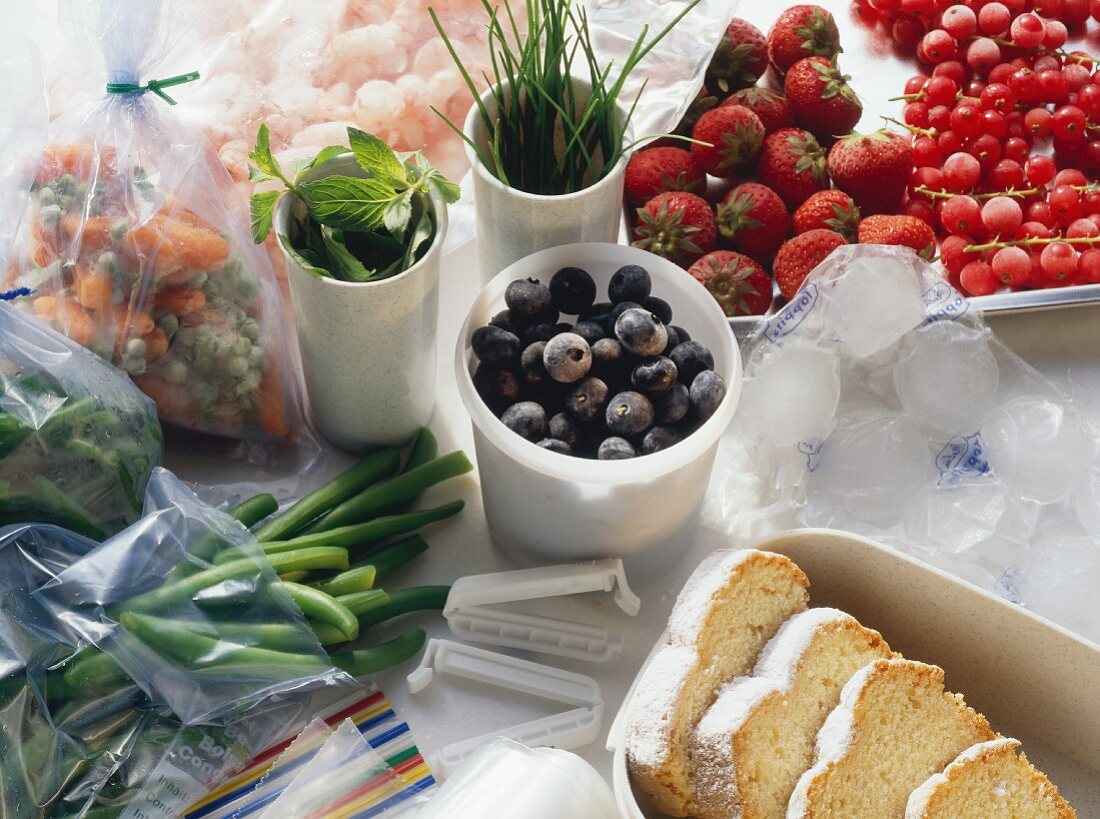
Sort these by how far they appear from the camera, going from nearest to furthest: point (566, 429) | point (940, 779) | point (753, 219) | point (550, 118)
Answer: point (940, 779) → point (566, 429) → point (550, 118) → point (753, 219)

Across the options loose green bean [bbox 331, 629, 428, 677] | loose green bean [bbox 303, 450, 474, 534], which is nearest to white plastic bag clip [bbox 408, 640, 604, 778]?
loose green bean [bbox 331, 629, 428, 677]

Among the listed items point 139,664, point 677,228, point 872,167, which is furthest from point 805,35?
point 139,664

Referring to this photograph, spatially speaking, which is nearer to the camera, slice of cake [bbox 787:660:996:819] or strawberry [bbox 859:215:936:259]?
slice of cake [bbox 787:660:996:819]

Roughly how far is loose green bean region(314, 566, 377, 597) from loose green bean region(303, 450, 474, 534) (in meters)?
0.06

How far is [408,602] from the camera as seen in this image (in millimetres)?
918

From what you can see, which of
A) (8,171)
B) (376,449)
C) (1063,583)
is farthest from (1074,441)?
(8,171)

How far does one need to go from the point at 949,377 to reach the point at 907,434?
59mm

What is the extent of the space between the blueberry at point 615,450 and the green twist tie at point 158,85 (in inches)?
17.2

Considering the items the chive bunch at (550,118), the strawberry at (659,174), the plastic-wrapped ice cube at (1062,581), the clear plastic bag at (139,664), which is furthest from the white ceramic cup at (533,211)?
the plastic-wrapped ice cube at (1062,581)

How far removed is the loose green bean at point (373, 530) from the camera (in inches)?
35.8

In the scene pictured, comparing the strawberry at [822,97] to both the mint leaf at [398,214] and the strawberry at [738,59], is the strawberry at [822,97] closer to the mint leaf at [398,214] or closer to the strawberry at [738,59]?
the strawberry at [738,59]

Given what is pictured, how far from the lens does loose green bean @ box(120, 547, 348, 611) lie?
2.70 feet

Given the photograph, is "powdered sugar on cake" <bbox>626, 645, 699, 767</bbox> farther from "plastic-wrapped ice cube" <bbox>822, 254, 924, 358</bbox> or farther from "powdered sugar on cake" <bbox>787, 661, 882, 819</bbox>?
"plastic-wrapped ice cube" <bbox>822, 254, 924, 358</bbox>

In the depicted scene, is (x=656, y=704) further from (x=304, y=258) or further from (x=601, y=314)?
(x=304, y=258)
